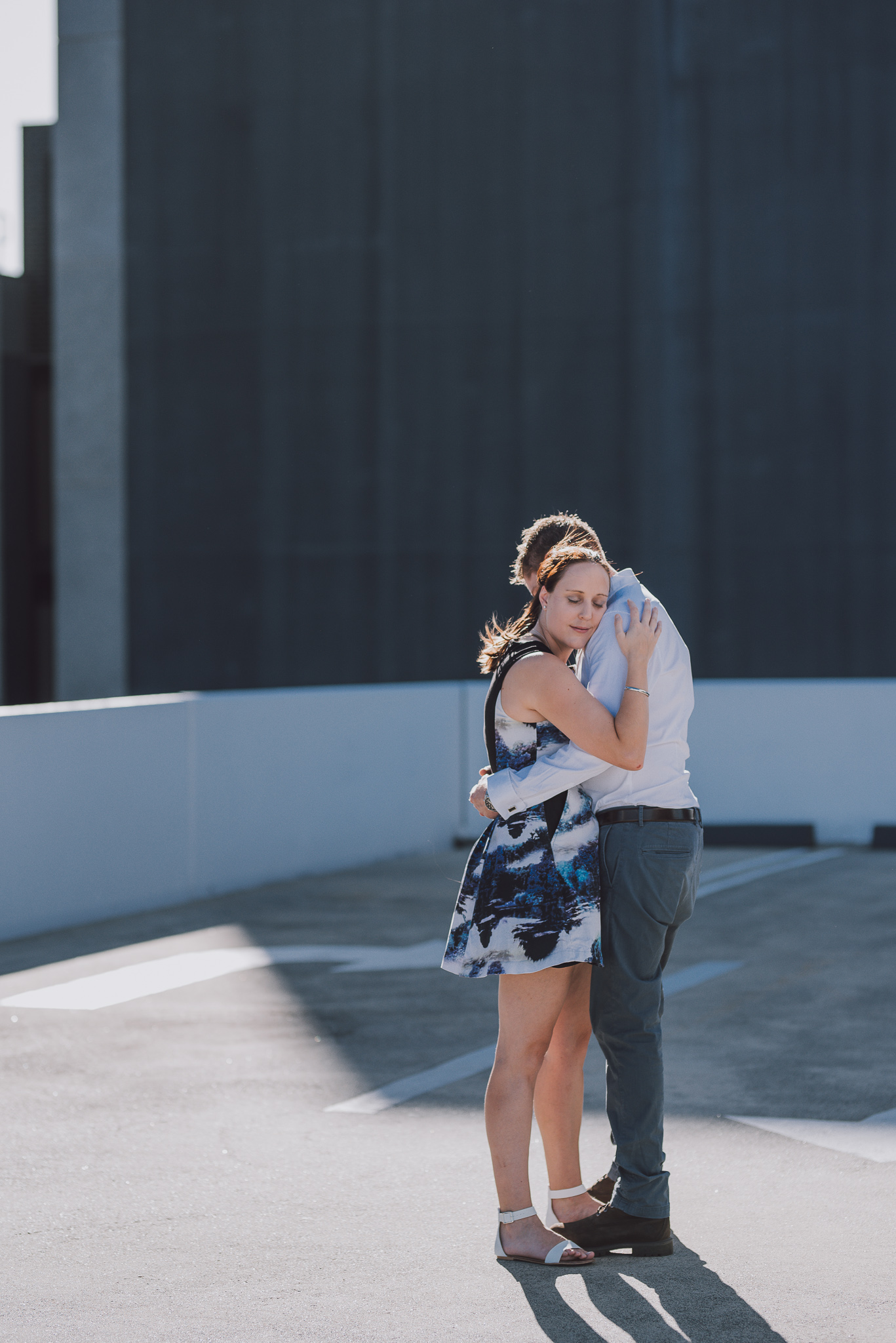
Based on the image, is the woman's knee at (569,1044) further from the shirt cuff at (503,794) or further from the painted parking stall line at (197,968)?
the painted parking stall line at (197,968)

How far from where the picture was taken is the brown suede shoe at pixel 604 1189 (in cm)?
475

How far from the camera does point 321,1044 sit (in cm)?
719

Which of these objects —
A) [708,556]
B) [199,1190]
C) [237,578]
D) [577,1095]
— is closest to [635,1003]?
[577,1095]

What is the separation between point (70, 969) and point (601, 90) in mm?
15337

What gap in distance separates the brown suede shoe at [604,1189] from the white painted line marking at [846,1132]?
1086 mm

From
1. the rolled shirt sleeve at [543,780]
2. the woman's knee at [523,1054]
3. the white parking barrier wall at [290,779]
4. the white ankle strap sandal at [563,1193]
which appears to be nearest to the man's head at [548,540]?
the rolled shirt sleeve at [543,780]

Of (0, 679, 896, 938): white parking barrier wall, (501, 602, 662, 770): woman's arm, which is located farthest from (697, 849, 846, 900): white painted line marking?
(501, 602, 662, 770): woman's arm

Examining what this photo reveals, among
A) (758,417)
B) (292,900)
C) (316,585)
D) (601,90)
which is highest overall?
(601,90)

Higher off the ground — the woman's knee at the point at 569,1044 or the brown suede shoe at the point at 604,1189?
the woman's knee at the point at 569,1044

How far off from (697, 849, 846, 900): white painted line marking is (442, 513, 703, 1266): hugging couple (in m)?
6.89

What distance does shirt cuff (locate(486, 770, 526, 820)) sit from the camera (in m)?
4.27

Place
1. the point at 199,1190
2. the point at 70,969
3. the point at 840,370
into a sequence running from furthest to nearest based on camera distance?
the point at 840,370
the point at 70,969
the point at 199,1190

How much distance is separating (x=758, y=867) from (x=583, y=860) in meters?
9.12

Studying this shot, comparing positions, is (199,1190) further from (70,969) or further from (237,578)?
(237,578)
